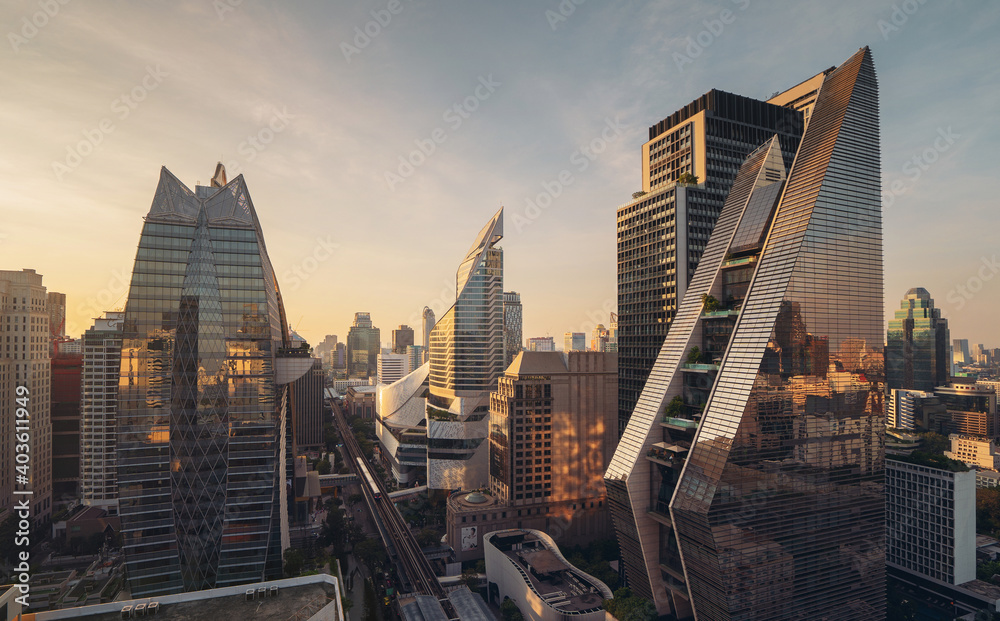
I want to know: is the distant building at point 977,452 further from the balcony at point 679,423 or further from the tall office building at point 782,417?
the balcony at point 679,423

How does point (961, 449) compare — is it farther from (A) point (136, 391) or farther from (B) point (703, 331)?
(A) point (136, 391)

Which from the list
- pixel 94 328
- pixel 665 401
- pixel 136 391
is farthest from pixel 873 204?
pixel 94 328

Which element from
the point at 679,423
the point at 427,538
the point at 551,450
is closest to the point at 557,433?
the point at 551,450

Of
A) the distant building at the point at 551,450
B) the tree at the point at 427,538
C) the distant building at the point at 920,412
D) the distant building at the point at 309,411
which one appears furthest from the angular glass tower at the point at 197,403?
the distant building at the point at 920,412

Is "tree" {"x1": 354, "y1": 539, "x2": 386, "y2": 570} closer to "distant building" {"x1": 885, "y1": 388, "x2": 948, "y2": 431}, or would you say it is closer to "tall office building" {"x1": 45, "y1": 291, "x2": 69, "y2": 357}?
"tall office building" {"x1": 45, "y1": 291, "x2": 69, "y2": 357}

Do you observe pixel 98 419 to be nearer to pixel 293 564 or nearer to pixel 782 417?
pixel 293 564

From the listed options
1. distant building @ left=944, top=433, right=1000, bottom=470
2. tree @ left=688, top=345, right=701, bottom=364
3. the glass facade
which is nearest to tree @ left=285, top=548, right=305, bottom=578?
tree @ left=688, top=345, right=701, bottom=364

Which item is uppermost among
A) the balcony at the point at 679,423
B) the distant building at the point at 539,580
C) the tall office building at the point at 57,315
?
the tall office building at the point at 57,315
